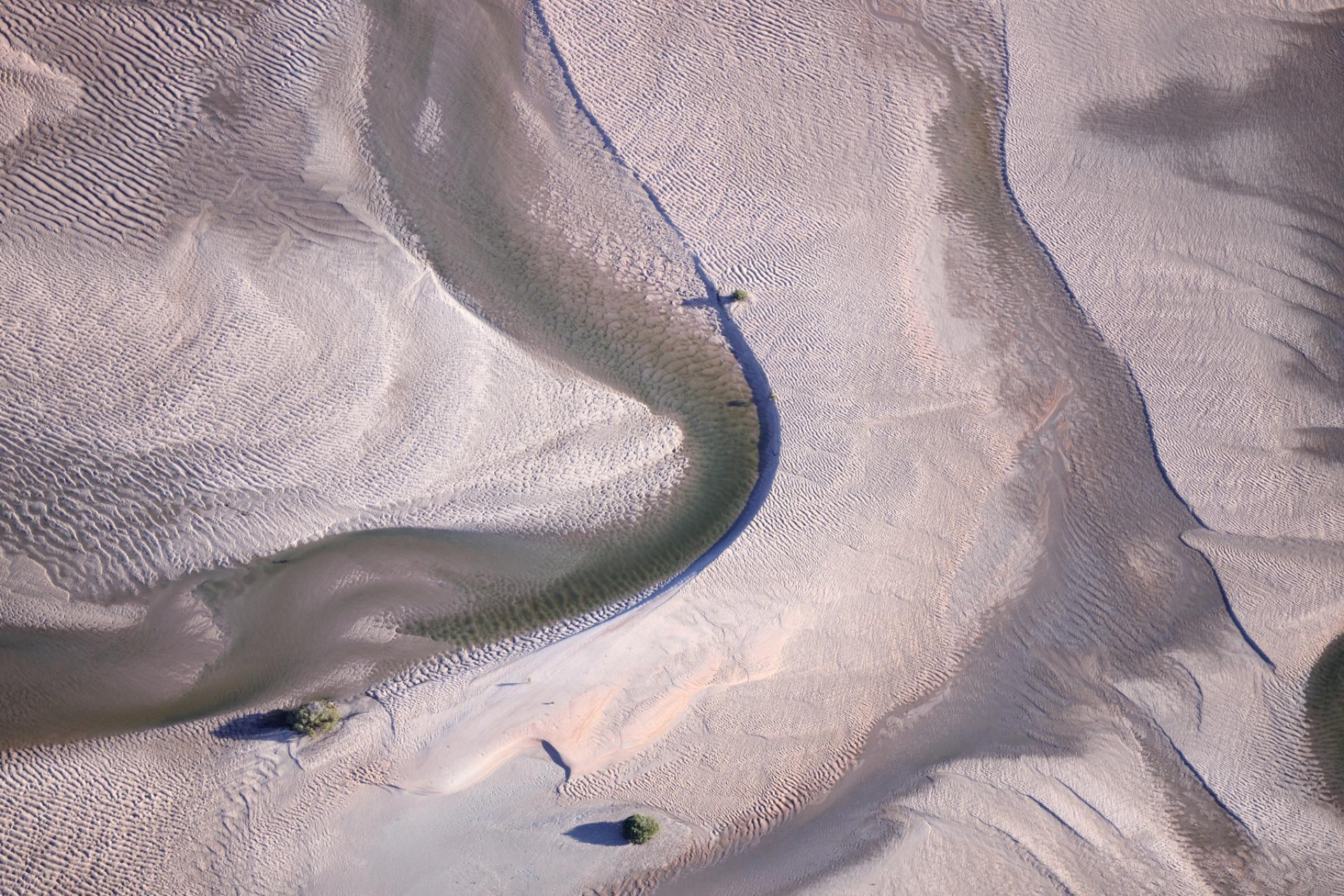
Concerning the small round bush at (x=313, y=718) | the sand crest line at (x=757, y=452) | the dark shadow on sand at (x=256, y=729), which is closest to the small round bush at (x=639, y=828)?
the sand crest line at (x=757, y=452)

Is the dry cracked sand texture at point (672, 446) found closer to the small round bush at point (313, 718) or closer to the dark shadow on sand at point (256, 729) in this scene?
the dark shadow on sand at point (256, 729)

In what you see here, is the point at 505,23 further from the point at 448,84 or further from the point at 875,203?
the point at 875,203

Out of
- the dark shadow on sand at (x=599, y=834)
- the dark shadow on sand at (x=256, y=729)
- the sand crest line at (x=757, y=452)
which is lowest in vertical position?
the dark shadow on sand at (x=599, y=834)

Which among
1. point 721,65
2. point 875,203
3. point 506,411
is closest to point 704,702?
point 506,411

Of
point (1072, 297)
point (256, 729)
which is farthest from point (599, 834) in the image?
point (1072, 297)

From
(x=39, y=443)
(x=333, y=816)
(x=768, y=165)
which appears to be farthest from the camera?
(x=768, y=165)

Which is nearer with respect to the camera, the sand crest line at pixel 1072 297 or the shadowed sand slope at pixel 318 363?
the shadowed sand slope at pixel 318 363

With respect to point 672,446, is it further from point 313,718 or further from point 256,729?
point 256,729
